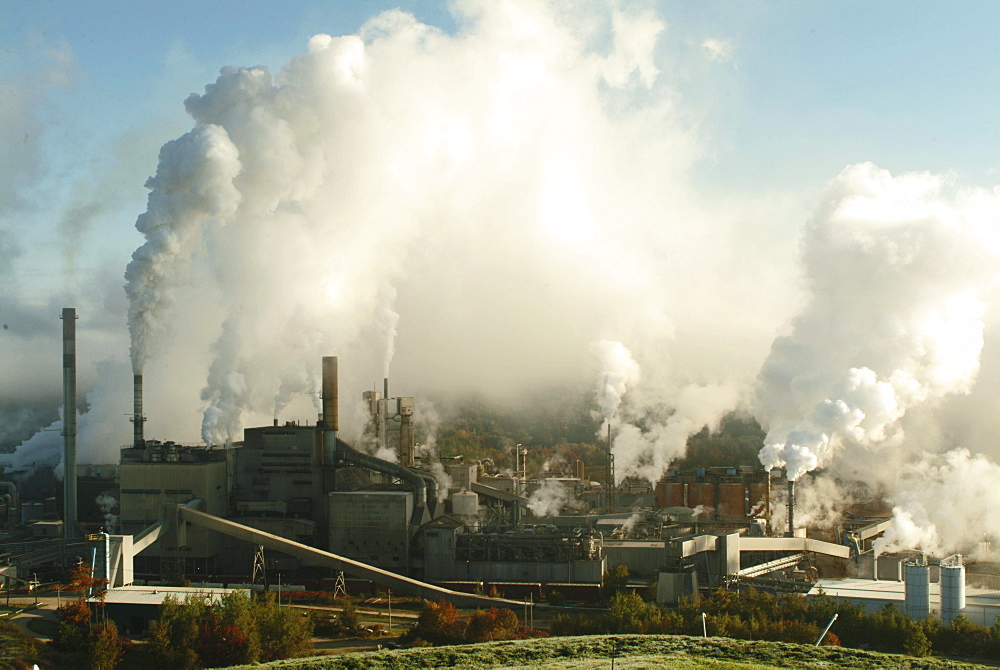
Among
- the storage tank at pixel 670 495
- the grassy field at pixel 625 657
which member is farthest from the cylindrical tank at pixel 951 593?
the storage tank at pixel 670 495

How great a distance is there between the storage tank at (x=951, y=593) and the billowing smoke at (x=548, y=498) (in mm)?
24379

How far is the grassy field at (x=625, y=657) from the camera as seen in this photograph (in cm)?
2256

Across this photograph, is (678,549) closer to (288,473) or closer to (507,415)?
(288,473)

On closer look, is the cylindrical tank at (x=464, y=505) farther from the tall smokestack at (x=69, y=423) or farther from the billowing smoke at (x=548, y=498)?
the tall smokestack at (x=69, y=423)

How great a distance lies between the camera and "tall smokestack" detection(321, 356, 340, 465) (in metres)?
47.7

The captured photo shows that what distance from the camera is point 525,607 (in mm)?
35844

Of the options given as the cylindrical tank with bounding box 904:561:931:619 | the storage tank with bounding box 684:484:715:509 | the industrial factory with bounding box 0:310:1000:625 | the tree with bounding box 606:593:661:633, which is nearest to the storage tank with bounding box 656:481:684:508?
the storage tank with bounding box 684:484:715:509

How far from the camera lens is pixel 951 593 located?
102 feet

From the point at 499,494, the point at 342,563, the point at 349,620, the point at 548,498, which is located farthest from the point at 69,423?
the point at 548,498

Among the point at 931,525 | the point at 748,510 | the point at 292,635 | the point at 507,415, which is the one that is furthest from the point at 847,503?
the point at 507,415

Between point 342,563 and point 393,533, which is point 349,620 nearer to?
point 342,563

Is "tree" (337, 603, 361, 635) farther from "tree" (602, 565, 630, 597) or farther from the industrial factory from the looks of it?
"tree" (602, 565, 630, 597)

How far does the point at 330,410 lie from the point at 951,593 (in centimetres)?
3075

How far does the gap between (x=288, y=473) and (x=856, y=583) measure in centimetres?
2707
